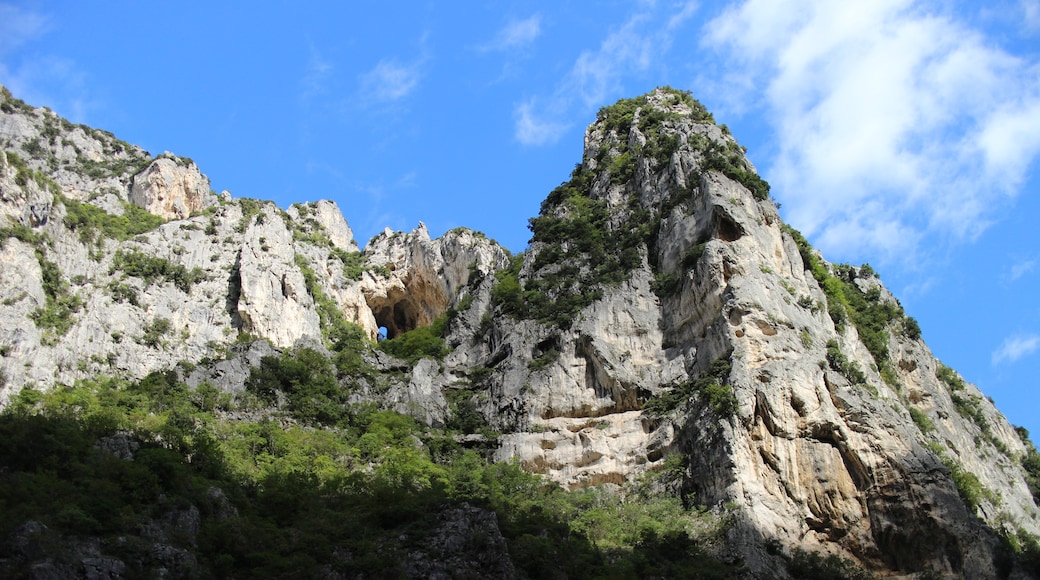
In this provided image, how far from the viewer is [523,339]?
60.6 metres

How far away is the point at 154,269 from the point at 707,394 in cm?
3759

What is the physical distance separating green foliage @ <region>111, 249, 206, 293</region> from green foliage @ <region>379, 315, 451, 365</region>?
514 inches

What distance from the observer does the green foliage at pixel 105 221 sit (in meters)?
67.2

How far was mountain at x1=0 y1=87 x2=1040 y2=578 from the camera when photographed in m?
37.2

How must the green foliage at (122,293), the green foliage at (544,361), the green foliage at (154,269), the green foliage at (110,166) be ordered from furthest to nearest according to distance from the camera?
the green foliage at (110,166) → the green foliage at (154,269) → the green foliage at (122,293) → the green foliage at (544,361)

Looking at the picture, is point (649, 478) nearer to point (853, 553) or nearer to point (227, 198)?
point (853, 553)

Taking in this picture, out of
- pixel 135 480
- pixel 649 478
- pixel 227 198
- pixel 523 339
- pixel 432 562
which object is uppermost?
pixel 227 198

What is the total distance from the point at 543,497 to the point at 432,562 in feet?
45.8

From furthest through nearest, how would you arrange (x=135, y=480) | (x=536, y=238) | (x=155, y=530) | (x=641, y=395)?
(x=536, y=238) → (x=641, y=395) → (x=135, y=480) → (x=155, y=530)

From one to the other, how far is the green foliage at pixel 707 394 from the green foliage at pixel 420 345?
15979 millimetres

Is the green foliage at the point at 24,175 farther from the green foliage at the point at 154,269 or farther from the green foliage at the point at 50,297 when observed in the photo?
the green foliage at the point at 154,269

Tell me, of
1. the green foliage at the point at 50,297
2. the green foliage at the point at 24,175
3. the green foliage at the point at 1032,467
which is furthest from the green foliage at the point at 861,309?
the green foliage at the point at 24,175

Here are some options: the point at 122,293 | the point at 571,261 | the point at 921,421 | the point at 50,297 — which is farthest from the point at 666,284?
the point at 50,297

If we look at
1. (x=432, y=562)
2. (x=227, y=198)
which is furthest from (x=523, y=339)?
(x=227, y=198)
